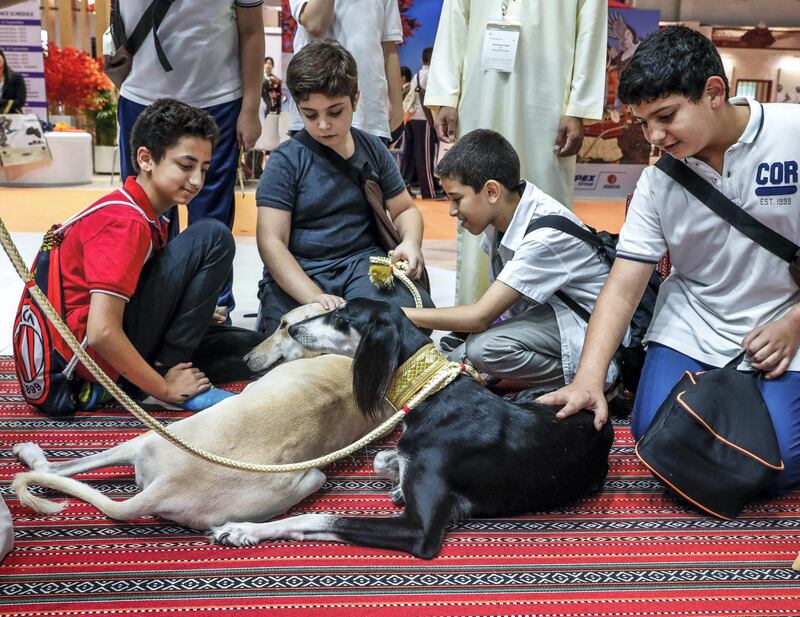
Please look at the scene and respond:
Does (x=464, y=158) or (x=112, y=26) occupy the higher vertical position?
(x=112, y=26)

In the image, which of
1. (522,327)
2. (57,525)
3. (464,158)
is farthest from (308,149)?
(57,525)

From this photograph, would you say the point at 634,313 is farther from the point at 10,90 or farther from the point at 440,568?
the point at 10,90

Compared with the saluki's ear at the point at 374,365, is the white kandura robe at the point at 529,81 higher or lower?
higher

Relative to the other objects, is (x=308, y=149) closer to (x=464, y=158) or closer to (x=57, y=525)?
(x=464, y=158)

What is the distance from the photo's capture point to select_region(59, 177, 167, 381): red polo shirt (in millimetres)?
2582

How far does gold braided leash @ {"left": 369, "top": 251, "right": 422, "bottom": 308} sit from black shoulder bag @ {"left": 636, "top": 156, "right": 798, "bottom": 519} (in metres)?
1.16

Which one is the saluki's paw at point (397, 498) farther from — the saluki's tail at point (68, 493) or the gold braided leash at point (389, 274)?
the gold braided leash at point (389, 274)

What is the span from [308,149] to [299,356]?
1050 mm

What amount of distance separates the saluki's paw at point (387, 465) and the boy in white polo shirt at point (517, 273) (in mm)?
539

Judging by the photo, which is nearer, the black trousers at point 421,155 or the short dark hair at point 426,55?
the short dark hair at point 426,55

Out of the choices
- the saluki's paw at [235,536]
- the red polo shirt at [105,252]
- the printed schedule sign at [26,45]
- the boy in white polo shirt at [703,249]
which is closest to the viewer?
the saluki's paw at [235,536]

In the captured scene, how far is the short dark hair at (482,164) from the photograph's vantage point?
117 inches

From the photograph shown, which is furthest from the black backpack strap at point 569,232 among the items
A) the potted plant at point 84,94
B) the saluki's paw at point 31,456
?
the potted plant at point 84,94

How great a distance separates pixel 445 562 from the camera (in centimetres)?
199
